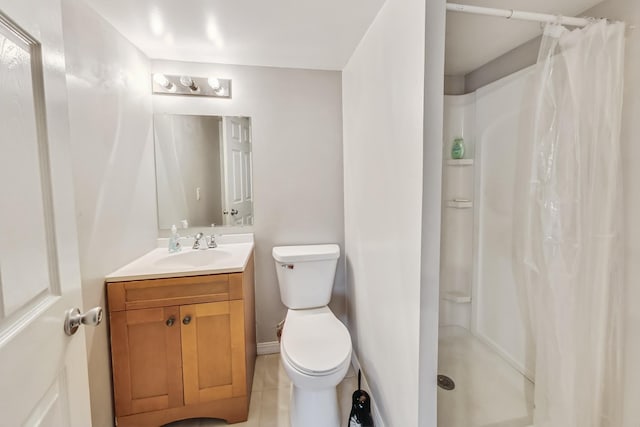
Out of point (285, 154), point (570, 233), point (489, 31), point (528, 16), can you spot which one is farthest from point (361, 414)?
point (489, 31)

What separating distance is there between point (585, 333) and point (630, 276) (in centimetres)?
30

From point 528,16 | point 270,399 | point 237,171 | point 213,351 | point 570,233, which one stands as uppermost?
point 528,16

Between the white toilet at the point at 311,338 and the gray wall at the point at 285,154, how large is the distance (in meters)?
0.21

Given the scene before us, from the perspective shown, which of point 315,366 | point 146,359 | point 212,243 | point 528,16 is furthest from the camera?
point 212,243

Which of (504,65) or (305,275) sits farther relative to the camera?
(305,275)

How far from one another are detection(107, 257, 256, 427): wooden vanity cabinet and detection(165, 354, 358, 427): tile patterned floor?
0.30 feet

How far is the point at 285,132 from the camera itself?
2041mm

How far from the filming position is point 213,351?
4.90ft

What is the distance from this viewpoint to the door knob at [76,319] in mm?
691

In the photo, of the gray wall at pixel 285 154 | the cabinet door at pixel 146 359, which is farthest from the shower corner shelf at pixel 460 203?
the cabinet door at pixel 146 359

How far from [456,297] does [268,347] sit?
1.45 m

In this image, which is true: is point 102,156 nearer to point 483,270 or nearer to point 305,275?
point 305,275

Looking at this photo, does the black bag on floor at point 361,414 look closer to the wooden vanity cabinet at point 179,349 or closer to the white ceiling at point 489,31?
the wooden vanity cabinet at point 179,349

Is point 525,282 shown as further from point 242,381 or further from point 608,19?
point 242,381
